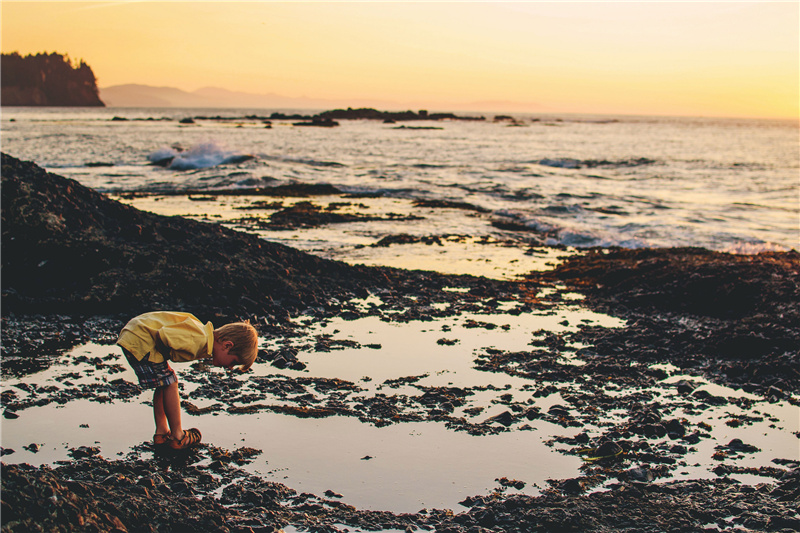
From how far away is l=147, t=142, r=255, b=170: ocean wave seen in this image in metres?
28.5

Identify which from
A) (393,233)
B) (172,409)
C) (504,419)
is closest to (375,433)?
(504,419)

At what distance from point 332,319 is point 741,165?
37.9 m

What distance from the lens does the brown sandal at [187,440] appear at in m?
3.70

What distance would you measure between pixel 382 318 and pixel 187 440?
11.2ft

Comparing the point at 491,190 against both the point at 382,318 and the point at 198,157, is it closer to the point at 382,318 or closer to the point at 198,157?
the point at 198,157

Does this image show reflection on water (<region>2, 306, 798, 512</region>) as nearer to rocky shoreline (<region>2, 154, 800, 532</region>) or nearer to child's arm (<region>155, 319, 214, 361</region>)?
rocky shoreline (<region>2, 154, 800, 532</region>)

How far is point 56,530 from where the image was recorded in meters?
2.42

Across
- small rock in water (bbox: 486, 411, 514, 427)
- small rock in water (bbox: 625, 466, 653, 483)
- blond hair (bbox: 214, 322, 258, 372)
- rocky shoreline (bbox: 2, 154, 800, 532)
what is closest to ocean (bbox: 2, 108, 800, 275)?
rocky shoreline (bbox: 2, 154, 800, 532)

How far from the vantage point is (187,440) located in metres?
3.74

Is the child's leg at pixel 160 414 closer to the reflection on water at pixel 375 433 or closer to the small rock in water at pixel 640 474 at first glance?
the reflection on water at pixel 375 433

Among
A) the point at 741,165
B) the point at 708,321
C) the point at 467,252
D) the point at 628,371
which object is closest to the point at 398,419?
the point at 628,371

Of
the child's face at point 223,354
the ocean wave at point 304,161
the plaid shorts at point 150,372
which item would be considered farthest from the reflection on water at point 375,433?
the ocean wave at point 304,161

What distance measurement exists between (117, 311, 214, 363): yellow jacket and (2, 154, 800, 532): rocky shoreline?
624mm

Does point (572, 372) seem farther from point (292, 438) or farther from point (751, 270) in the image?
point (751, 270)
